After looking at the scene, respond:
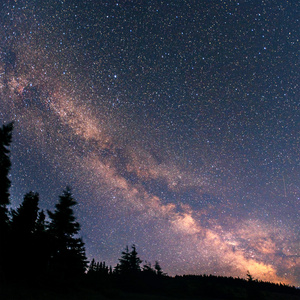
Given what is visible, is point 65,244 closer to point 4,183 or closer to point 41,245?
point 41,245

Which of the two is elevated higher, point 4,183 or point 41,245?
point 4,183

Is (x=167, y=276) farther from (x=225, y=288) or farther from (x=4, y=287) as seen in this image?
(x=4, y=287)

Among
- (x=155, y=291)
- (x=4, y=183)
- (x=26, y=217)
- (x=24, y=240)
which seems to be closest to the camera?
(x=4, y=183)

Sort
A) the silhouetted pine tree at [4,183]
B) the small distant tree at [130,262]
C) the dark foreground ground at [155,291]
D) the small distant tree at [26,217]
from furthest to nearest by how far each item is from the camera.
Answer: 1. the small distant tree at [130,262]
2. the small distant tree at [26,217]
3. the silhouetted pine tree at [4,183]
4. the dark foreground ground at [155,291]

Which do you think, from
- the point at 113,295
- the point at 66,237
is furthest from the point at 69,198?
the point at 113,295

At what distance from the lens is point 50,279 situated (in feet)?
60.4

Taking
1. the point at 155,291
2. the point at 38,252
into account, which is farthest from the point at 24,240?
the point at 155,291

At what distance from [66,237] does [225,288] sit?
46.0m

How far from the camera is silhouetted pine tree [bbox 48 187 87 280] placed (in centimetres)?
1914

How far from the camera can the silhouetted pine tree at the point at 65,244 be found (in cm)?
1914

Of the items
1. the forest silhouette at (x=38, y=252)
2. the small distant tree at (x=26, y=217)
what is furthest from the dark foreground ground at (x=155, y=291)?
the small distant tree at (x=26, y=217)

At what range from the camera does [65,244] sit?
20484 millimetres

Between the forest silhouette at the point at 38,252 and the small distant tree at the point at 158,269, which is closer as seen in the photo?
the forest silhouette at the point at 38,252

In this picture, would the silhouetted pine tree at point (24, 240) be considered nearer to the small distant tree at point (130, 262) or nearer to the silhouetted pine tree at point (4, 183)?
the silhouetted pine tree at point (4, 183)
